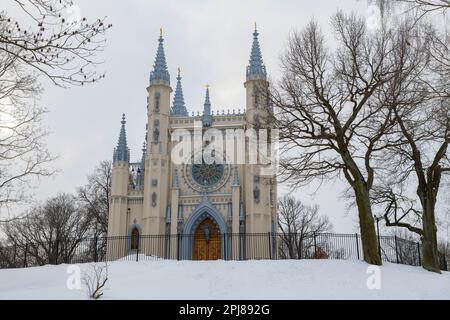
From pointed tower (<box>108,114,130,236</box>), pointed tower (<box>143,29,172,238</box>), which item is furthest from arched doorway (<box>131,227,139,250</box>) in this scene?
pointed tower (<box>143,29,172,238</box>)

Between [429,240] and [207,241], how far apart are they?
58.8ft

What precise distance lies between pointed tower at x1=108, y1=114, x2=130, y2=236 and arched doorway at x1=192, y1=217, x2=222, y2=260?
18.2 ft

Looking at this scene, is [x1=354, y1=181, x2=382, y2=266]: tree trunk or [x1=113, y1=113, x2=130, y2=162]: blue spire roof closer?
[x1=354, y1=181, x2=382, y2=266]: tree trunk

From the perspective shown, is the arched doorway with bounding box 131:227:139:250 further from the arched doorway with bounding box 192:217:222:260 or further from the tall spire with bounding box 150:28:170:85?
the tall spire with bounding box 150:28:170:85

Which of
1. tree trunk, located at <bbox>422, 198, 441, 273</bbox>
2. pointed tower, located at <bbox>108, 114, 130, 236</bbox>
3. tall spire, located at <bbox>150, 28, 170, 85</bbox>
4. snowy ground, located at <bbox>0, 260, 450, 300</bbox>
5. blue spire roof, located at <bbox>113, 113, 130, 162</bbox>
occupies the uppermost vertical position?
tall spire, located at <bbox>150, 28, 170, 85</bbox>

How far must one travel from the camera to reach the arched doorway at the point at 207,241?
3306 cm

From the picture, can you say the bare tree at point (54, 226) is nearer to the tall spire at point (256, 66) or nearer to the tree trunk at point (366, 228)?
the tall spire at point (256, 66)

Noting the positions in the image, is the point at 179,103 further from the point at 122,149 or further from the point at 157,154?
the point at 157,154

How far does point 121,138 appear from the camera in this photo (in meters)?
38.3

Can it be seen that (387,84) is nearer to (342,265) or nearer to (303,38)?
(303,38)

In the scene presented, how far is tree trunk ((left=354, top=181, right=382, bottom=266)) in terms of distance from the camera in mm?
17891

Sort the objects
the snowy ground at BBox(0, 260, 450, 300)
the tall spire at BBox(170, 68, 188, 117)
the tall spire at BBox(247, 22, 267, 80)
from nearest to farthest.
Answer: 1. the snowy ground at BBox(0, 260, 450, 300)
2. the tall spire at BBox(247, 22, 267, 80)
3. the tall spire at BBox(170, 68, 188, 117)

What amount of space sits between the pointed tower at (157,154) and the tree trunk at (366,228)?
18220mm
